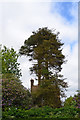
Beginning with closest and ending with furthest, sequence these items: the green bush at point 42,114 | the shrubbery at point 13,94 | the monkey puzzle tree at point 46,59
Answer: the green bush at point 42,114 → the shrubbery at point 13,94 → the monkey puzzle tree at point 46,59

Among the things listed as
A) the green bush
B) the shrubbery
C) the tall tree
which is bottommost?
the green bush

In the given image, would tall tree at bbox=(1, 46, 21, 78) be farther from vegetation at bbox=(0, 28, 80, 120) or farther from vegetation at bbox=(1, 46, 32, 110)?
vegetation at bbox=(1, 46, 32, 110)

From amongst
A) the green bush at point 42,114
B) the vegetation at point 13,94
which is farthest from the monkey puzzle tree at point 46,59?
the green bush at point 42,114

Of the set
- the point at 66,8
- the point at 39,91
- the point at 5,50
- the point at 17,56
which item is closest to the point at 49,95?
the point at 39,91

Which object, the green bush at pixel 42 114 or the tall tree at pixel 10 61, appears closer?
the green bush at pixel 42 114

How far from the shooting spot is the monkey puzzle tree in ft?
41.8

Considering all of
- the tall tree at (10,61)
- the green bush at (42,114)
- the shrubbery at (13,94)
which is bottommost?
the green bush at (42,114)

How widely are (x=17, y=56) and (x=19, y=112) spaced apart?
714 cm

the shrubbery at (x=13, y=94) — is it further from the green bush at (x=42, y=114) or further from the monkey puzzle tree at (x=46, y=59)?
the monkey puzzle tree at (x=46, y=59)

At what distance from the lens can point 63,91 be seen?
1305 cm

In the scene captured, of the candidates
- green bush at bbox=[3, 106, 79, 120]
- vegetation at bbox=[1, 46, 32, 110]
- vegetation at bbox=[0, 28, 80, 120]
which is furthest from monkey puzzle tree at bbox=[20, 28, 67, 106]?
green bush at bbox=[3, 106, 79, 120]

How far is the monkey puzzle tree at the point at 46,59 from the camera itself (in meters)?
12.7

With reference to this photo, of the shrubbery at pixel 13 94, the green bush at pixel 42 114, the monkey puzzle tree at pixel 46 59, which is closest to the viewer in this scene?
the green bush at pixel 42 114

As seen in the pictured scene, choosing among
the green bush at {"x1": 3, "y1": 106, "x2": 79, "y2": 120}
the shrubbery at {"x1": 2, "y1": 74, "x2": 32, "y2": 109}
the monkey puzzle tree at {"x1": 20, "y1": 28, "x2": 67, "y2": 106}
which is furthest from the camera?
the monkey puzzle tree at {"x1": 20, "y1": 28, "x2": 67, "y2": 106}
